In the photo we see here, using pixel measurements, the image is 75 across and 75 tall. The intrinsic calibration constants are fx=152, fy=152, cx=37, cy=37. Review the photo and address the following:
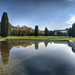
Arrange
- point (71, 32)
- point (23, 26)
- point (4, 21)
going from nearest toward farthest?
point (4, 21), point (71, 32), point (23, 26)

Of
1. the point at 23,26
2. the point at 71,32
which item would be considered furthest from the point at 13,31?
the point at 71,32

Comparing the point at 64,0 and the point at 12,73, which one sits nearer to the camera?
the point at 12,73

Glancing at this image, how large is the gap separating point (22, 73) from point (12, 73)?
36 cm

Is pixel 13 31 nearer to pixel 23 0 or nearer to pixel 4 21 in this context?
pixel 4 21

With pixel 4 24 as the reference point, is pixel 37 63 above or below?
below

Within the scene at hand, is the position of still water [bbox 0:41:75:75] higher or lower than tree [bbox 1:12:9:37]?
lower

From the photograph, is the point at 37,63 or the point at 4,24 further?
the point at 4,24

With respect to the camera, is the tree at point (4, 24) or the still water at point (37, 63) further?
the tree at point (4, 24)

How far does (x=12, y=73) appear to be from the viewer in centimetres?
545

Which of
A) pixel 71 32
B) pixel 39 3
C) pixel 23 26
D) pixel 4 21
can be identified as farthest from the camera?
pixel 23 26

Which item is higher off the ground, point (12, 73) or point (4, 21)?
point (4, 21)

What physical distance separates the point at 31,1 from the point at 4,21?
1789 centimetres

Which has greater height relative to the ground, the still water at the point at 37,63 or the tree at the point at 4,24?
the tree at the point at 4,24

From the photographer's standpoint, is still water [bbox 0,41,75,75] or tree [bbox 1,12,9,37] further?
tree [bbox 1,12,9,37]
